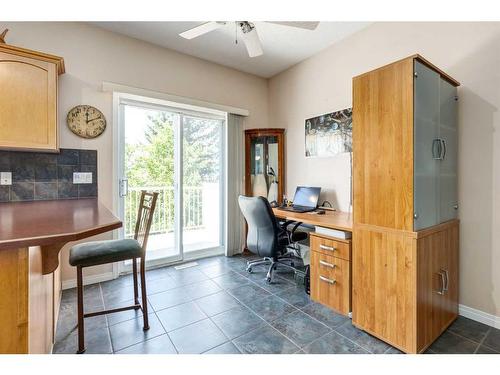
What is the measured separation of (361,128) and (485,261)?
143 centimetres

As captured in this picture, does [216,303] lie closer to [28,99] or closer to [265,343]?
[265,343]

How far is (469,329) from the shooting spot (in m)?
1.78

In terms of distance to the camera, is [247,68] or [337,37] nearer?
[337,37]

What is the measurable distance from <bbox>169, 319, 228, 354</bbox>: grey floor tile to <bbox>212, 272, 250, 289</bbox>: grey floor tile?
0.67 meters

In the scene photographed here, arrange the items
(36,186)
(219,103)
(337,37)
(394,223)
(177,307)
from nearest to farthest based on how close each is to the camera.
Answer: (394,223), (177,307), (36,186), (337,37), (219,103)

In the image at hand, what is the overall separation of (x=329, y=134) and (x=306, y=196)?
2.69ft

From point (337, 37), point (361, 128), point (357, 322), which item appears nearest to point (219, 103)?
point (337, 37)

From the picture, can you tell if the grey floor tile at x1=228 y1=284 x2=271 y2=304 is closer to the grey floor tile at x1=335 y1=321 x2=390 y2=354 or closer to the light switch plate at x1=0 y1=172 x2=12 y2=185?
the grey floor tile at x1=335 y1=321 x2=390 y2=354

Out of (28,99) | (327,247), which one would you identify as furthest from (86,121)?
(327,247)

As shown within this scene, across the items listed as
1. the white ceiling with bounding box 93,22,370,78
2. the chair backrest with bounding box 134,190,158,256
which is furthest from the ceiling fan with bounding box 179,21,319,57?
the chair backrest with bounding box 134,190,158,256

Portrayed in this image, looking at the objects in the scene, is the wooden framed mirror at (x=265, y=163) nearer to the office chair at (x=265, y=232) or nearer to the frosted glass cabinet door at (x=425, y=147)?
the office chair at (x=265, y=232)

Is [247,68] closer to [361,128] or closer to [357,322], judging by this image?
[361,128]

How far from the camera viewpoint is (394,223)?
157 cm

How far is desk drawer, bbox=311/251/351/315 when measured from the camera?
1954mm
